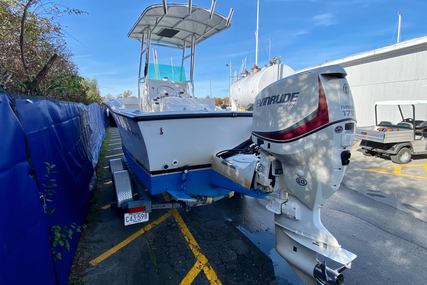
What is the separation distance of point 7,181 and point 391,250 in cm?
436

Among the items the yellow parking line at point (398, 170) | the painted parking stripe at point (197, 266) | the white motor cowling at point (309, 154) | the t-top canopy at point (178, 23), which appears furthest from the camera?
the yellow parking line at point (398, 170)

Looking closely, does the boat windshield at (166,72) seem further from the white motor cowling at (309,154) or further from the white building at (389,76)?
the white building at (389,76)

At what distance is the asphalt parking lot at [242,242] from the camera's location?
102 inches

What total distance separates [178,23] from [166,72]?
1.12 meters

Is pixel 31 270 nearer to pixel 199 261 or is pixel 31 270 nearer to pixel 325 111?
pixel 199 261

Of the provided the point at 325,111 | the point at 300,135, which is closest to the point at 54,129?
the point at 300,135

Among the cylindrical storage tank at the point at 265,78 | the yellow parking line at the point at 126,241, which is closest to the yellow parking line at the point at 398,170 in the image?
the cylindrical storage tank at the point at 265,78

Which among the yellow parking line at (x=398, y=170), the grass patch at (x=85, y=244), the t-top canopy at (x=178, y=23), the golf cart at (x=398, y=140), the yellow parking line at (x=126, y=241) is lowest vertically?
the yellow parking line at (x=126, y=241)

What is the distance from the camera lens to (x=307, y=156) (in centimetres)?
189

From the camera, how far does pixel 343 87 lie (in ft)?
5.91

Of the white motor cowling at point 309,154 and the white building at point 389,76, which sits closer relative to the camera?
the white motor cowling at point 309,154

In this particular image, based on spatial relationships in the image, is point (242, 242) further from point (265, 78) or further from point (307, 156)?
point (265, 78)

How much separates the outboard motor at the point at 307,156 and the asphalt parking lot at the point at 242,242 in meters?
0.82

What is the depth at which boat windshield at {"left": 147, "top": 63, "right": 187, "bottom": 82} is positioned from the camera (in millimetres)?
5066
